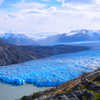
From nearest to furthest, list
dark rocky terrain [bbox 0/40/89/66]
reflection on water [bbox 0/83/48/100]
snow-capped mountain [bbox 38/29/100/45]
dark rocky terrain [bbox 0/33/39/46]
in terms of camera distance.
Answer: reflection on water [bbox 0/83/48/100], dark rocky terrain [bbox 0/40/89/66], dark rocky terrain [bbox 0/33/39/46], snow-capped mountain [bbox 38/29/100/45]

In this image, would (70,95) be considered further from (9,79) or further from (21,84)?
(9,79)

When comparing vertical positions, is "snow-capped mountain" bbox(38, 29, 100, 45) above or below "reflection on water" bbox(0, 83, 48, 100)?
below

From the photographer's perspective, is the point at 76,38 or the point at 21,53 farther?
the point at 76,38

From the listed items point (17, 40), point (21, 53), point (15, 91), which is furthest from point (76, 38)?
point (15, 91)

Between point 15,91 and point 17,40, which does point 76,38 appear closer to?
point 17,40

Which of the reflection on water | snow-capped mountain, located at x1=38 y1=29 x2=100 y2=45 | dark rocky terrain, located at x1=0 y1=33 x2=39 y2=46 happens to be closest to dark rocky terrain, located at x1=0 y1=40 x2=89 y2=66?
the reflection on water

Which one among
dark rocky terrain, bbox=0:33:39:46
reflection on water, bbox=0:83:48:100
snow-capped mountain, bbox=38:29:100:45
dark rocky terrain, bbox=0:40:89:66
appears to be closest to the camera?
reflection on water, bbox=0:83:48:100

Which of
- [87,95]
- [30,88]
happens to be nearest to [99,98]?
[87,95]

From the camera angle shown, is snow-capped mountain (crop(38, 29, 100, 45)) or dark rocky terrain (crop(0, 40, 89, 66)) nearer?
dark rocky terrain (crop(0, 40, 89, 66))

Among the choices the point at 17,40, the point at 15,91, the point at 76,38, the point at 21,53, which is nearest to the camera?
the point at 15,91

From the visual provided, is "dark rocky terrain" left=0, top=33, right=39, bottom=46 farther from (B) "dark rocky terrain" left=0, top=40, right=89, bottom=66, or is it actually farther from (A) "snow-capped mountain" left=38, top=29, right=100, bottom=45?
(B) "dark rocky terrain" left=0, top=40, right=89, bottom=66

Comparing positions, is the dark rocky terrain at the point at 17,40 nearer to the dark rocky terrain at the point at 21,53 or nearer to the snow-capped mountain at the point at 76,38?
the snow-capped mountain at the point at 76,38

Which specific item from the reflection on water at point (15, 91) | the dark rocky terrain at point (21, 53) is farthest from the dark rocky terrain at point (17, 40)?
the reflection on water at point (15, 91)

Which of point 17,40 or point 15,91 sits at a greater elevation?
point 15,91
